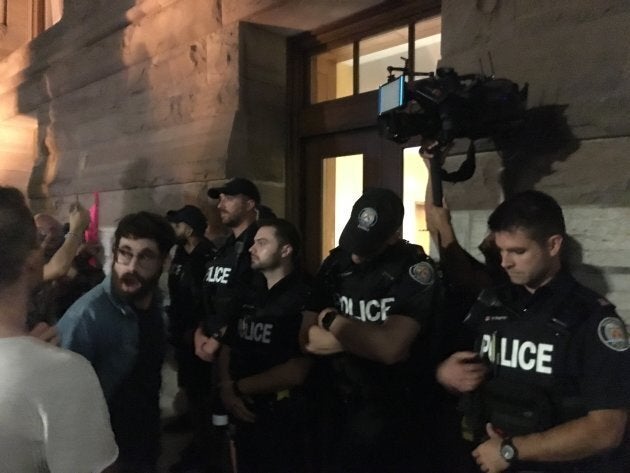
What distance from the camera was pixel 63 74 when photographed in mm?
4914

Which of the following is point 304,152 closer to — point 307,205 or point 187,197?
point 307,205

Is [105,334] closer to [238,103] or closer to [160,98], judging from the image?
[238,103]

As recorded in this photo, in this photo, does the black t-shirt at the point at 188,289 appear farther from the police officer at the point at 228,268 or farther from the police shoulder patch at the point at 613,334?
the police shoulder patch at the point at 613,334

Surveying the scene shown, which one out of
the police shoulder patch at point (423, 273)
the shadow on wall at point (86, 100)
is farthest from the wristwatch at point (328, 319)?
the shadow on wall at point (86, 100)

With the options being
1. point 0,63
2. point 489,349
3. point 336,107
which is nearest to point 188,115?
point 336,107

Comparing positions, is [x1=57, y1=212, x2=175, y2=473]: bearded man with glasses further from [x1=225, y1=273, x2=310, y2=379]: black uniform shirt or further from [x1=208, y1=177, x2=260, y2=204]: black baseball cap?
[x1=208, y1=177, x2=260, y2=204]: black baseball cap

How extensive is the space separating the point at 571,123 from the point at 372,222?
2.65 ft

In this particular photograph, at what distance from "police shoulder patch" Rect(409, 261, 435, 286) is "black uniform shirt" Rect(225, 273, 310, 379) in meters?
0.49

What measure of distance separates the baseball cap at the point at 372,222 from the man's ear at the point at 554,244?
0.49 metres

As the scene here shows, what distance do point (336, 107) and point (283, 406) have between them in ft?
5.75

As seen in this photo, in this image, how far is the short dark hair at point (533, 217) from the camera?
1.50 metres

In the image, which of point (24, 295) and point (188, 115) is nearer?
point (24, 295)

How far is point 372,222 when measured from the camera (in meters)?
1.81

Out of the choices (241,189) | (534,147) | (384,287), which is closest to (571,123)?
(534,147)
